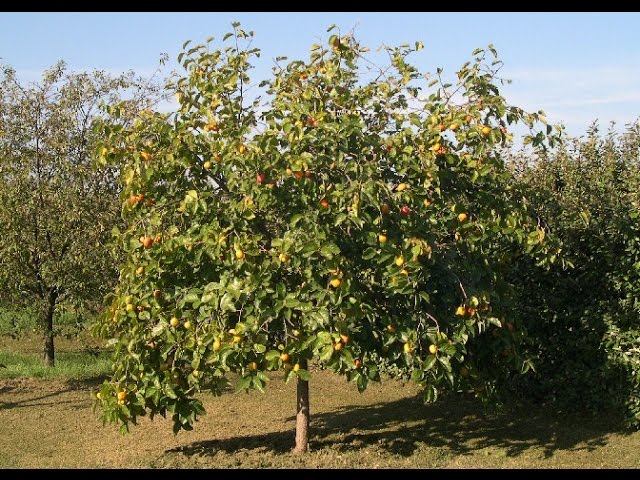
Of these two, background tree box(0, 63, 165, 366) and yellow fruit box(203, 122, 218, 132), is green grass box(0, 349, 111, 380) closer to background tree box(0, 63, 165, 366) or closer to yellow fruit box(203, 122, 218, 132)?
background tree box(0, 63, 165, 366)

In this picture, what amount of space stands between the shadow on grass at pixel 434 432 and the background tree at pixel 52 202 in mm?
4138

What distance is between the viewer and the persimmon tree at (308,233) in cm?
573

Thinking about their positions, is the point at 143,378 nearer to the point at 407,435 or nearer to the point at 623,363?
the point at 407,435

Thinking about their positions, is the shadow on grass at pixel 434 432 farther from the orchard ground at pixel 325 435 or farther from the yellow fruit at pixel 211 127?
the yellow fruit at pixel 211 127

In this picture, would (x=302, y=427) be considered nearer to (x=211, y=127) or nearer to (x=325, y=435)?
(x=325, y=435)

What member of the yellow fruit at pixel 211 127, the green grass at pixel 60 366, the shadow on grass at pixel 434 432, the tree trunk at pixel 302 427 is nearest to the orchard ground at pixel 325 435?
Result: the shadow on grass at pixel 434 432

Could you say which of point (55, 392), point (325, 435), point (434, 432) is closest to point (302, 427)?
point (325, 435)

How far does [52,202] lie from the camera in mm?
11180

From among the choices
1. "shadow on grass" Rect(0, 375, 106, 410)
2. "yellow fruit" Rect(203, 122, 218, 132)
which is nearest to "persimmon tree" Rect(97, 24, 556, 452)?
"yellow fruit" Rect(203, 122, 218, 132)

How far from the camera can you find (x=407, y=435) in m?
8.23

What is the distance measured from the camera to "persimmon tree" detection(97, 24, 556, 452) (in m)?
5.73

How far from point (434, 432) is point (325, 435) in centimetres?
124

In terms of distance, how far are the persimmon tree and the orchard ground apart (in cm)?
116
